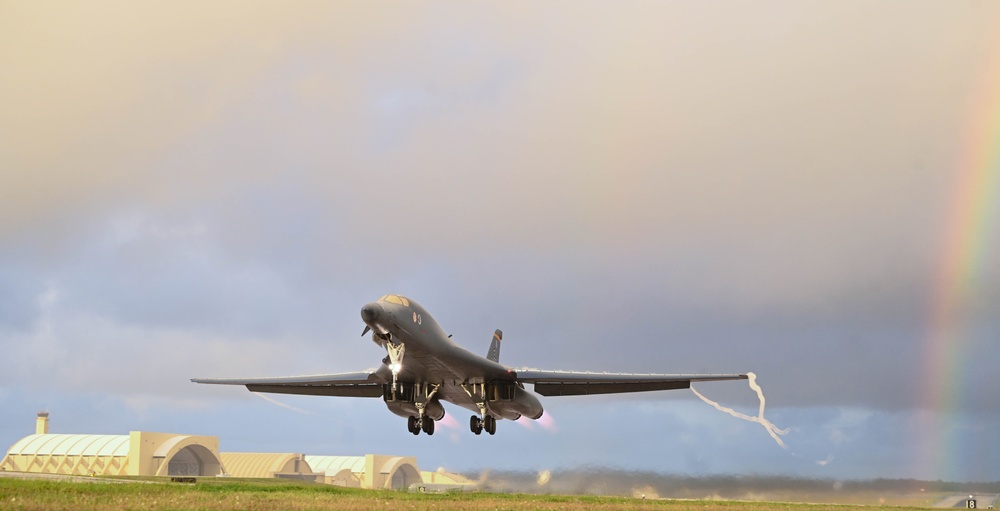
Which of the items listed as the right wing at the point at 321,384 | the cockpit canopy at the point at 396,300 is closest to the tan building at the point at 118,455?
the right wing at the point at 321,384

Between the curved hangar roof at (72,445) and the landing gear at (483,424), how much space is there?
45115 mm

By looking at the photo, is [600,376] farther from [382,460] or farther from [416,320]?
[382,460]

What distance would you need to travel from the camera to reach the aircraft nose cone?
31.0 meters

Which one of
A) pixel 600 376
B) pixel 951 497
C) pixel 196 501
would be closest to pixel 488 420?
pixel 600 376

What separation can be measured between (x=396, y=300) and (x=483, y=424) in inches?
495

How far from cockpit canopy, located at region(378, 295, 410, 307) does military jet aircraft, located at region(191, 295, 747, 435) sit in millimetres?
39

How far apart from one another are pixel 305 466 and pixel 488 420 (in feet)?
177

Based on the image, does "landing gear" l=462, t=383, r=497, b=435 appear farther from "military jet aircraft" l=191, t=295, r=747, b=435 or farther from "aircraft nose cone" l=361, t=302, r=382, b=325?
"aircraft nose cone" l=361, t=302, r=382, b=325

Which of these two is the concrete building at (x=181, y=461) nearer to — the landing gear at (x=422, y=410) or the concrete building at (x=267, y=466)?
the concrete building at (x=267, y=466)

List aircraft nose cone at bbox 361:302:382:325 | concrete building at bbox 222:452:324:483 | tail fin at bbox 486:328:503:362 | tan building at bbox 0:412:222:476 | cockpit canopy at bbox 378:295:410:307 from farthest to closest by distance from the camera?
concrete building at bbox 222:452:324:483 → tan building at bbox 0:412:222:476 → tail fin at bbox 486:328:503:362 → cockpit canopy at bbox 378:295:410:307 → aircraft nose cone at bbox 361:302:382:325

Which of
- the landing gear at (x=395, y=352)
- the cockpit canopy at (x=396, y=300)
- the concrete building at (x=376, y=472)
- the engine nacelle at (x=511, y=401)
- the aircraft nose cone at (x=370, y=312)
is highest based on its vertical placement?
the cockpit canopy at (x=396, y=300)

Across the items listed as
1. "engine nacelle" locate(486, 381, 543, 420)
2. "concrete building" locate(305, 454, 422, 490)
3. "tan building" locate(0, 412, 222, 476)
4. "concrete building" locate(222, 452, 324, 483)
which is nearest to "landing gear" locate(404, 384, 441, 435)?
"engine nacelle" locate(486, 381, 543, 420)

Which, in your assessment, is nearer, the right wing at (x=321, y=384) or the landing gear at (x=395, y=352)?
the landing gear at (x=395, y=352)

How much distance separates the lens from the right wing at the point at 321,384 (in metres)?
43.3
